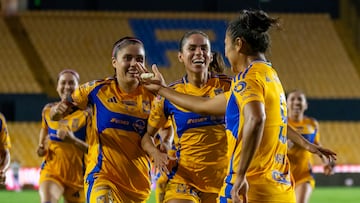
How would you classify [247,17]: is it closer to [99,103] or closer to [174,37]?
[99,103]

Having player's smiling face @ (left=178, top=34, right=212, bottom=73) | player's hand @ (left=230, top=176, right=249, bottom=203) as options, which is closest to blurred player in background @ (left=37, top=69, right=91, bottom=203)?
player's smiling face @ (left=178, top=34, right=212, bottom=73)

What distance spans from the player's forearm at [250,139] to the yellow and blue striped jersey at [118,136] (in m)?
2.38

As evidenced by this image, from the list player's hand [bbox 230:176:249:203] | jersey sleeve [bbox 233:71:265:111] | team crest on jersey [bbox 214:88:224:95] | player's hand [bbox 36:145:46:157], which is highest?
player's hand [bbox 36:145:46:157]

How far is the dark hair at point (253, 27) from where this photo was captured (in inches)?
203

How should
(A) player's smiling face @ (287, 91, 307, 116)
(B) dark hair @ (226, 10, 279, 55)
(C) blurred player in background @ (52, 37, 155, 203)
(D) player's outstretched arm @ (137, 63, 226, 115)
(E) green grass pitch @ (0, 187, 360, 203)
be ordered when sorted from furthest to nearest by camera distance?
(E) green grass pitch @ (0, 187, 360, 203) < (A) player's smiling face @ (287, 91, 307, 116) < (C) blurred player in background @ (52, 37, 155, 203) < (D) player's outstretched arm @ (137, 63, 226, 115) < (B) dark hair @ (226, 10, 279, 55)

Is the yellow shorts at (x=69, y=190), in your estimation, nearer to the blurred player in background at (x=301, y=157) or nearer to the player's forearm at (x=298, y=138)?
the blurred player in background at (x=301, y=157)

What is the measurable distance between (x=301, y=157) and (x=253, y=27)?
20.9 ft

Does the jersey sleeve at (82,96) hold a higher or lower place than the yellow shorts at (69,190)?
higher

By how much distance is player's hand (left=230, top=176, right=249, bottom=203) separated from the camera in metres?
4.83

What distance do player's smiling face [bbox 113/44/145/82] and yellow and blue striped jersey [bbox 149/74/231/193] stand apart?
347 millimetres

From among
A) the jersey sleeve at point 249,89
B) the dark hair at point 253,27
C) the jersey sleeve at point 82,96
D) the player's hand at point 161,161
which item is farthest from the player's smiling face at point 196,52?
the jersey sleeve at point 249,89

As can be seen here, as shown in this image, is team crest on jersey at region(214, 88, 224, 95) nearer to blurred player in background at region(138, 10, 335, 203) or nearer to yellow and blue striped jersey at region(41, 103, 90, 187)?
blurred player in background at region(138, 10, 335, 203)

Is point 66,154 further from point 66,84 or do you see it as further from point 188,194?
point 188,194

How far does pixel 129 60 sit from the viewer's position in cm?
709
